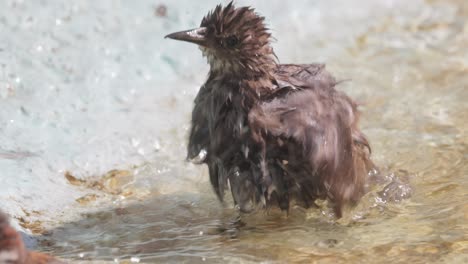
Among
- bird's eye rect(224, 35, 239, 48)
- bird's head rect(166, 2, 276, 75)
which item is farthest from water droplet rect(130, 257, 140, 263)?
bird's eye rect(224, 35, 239, 48)

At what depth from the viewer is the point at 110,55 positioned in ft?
26.6

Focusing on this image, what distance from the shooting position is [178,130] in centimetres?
743

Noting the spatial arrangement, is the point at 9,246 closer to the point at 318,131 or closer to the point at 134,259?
the point at 134,259

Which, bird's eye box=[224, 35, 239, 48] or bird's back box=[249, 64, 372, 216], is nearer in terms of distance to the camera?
bird's back box=[249, 64, 372, 216]

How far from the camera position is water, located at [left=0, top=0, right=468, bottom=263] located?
5.57 m

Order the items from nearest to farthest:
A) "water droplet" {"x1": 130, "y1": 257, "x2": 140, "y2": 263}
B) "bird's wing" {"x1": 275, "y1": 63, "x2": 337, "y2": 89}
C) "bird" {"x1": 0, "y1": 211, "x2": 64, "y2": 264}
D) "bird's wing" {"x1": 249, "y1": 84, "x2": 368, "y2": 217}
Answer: "bird" {"x1": 0, "y1": 211, "x2": 64, "y2": 264}
"water droplet" {"x1": 130, "y1": 257, "x2": 140, "y2": 263}
"bird's wing" {"x1": 249, "y1": 84, "x2": 368, "y2": 217}
"bird's wing" {"x1": 275, "y1": 63, "x2": 337, "y2": 89}

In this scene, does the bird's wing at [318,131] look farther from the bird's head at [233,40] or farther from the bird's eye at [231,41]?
the bird's eye at [231,41]

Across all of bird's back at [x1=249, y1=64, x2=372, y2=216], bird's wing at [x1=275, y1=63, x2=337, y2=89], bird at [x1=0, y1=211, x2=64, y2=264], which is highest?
bird's wing at [x1=275, y1=63, x2=337, y2=89]

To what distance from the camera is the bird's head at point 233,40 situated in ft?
19.1

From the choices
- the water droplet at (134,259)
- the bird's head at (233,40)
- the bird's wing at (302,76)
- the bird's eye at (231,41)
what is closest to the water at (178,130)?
the water droplet at (134,259)

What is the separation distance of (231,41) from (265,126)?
61cm

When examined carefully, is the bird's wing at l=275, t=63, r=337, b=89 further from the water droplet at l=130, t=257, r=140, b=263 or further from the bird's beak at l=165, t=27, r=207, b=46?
the water droplet at l=130, t=257, r=140, b=263

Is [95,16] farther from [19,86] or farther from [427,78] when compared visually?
[427,78]

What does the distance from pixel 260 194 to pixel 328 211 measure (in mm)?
544
